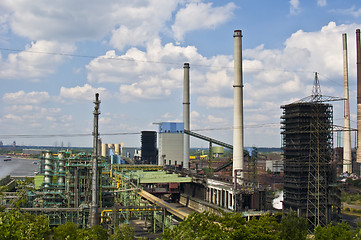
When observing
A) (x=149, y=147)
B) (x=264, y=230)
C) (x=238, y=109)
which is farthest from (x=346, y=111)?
(x=264, y=230)

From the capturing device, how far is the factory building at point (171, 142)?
385 ft

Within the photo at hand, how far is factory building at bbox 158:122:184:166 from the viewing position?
117425mm

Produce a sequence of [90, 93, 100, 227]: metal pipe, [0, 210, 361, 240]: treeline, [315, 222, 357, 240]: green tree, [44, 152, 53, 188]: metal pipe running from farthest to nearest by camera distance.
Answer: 1. [44, 152, 53, 188]: metal pipe
2. [90, 93, 100, 227]: metal pipe
3. [315, 222, 357, 240]: green tree
4. [0, 210, 361, 240]: treeline

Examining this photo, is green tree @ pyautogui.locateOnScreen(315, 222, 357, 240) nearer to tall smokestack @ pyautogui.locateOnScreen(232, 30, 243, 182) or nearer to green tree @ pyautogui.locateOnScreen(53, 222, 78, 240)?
green tree @ pyautogui.locateOnScreen(53, 222, 78, 240)

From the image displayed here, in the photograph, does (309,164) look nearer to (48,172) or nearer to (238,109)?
(238,109)

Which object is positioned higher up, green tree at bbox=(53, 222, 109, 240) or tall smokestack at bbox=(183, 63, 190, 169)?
tall smokestack at bbox=(183, 63, 190, 169)

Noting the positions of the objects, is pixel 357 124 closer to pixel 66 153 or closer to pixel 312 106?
pixel 312 106

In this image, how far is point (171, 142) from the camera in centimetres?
11850

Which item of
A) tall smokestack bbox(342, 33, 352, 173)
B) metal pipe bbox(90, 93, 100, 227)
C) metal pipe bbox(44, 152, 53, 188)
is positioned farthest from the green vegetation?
tall smokestack bbox(342, 33, 352, 173)

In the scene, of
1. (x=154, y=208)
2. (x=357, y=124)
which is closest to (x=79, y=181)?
(x=154, y=208)

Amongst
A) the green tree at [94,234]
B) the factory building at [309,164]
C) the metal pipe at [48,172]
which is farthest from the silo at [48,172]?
the factory building at [309,164]

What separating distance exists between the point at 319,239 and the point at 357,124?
291 ft

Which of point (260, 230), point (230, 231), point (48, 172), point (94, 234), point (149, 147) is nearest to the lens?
point (94, 234)

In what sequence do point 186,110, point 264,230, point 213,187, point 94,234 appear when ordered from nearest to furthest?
1. point 94,234
2. point 264,230
3. point 213,187
4. point 186,110
